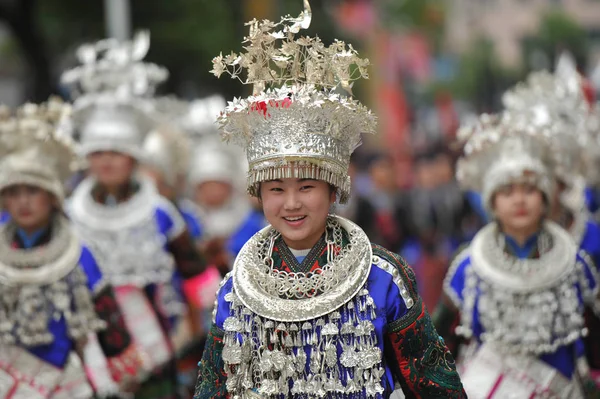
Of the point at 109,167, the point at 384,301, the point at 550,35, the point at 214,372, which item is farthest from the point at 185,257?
the point at 550,35

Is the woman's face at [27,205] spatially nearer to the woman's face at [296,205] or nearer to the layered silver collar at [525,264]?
the layered silver collar at [525,264]

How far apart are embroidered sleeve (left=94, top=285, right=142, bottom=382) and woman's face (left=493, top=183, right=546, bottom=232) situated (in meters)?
2.30

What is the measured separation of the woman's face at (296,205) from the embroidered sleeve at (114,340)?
255cm

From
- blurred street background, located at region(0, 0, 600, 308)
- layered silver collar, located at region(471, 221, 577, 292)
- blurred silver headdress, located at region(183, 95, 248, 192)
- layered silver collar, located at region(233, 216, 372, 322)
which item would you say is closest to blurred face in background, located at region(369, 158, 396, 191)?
blurred street background, located at region(0, 0, 600, 308)

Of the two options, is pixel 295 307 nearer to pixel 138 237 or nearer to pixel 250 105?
pixel 250 105

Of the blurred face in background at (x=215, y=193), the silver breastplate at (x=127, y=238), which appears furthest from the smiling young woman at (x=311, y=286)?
the blurred face in background at (x=215, y=193)

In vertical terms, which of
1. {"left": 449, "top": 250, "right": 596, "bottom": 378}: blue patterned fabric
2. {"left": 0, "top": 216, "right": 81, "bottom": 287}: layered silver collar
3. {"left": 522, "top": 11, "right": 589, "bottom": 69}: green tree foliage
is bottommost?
{"left": 449, "top": 250, "right": 596, "bottom": 378}: blue patterned fabric

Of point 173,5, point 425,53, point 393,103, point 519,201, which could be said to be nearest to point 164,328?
point 519,201

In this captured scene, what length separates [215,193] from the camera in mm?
12523

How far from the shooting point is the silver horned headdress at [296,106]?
4.41 metres

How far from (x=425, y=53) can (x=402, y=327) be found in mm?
58531

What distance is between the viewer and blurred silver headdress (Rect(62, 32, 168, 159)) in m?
8.79

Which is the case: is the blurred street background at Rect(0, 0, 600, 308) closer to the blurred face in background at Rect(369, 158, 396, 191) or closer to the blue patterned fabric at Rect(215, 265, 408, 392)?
the blurred face in background at Rect(369, 158, 396, 191)

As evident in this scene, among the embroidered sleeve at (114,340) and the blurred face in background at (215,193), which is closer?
the embroidered sleeve at (114,340)
